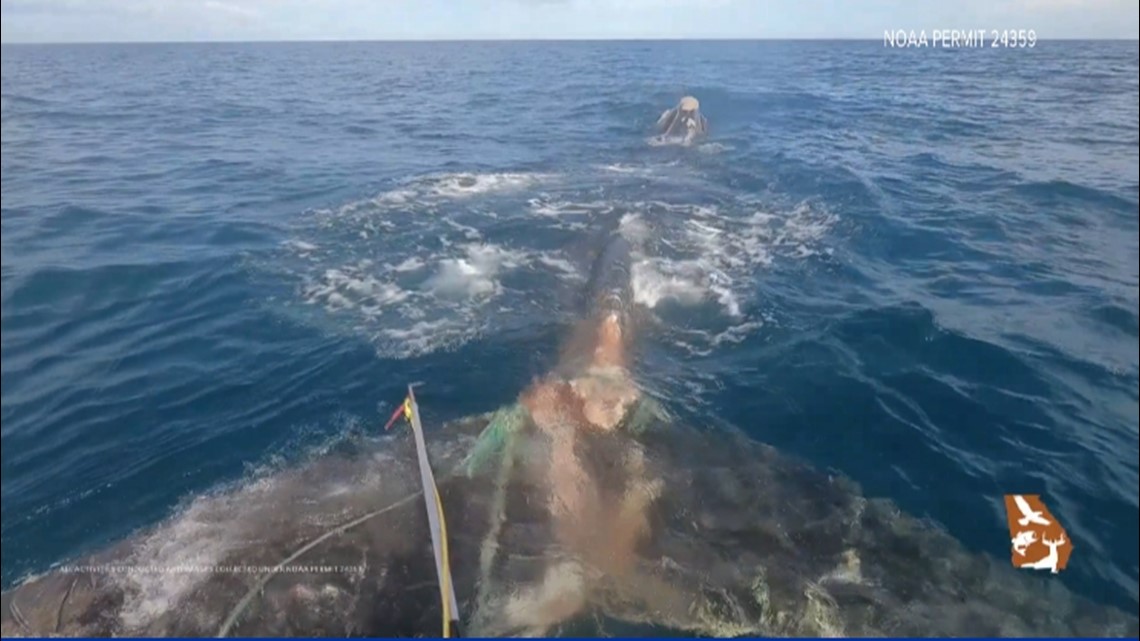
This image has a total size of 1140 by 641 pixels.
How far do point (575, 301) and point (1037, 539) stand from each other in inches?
461

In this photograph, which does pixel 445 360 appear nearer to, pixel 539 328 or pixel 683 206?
pixel 539 328

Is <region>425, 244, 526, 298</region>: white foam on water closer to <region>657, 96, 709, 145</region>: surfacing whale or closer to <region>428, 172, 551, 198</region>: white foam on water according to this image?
<region>428, 172, 551, 198</region>: white foam on water

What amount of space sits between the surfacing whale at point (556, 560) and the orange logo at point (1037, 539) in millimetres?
246

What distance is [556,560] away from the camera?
9914mm

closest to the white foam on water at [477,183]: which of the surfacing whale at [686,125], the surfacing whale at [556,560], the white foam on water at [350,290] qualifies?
the white foam on water at [350,290]

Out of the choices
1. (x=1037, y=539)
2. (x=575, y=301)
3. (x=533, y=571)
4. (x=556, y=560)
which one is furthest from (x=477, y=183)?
(x=1037, y=539)

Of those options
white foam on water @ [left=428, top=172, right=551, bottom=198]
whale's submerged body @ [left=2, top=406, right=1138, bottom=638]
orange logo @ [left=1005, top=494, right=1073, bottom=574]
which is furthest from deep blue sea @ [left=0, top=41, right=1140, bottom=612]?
whale's submerged body @ [left=2, top=406, right=1138, bottom=638]

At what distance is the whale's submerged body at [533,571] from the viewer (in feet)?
28.7

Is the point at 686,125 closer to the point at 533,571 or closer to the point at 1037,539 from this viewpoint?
the point at 1037,539

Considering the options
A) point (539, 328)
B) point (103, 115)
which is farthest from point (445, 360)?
point (103, 115)

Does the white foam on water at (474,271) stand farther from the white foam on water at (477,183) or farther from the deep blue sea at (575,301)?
the white foam on water at (477,183)

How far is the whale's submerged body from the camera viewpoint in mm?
8734

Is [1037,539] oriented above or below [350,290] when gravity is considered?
above

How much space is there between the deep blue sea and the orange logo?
24 centimetres
